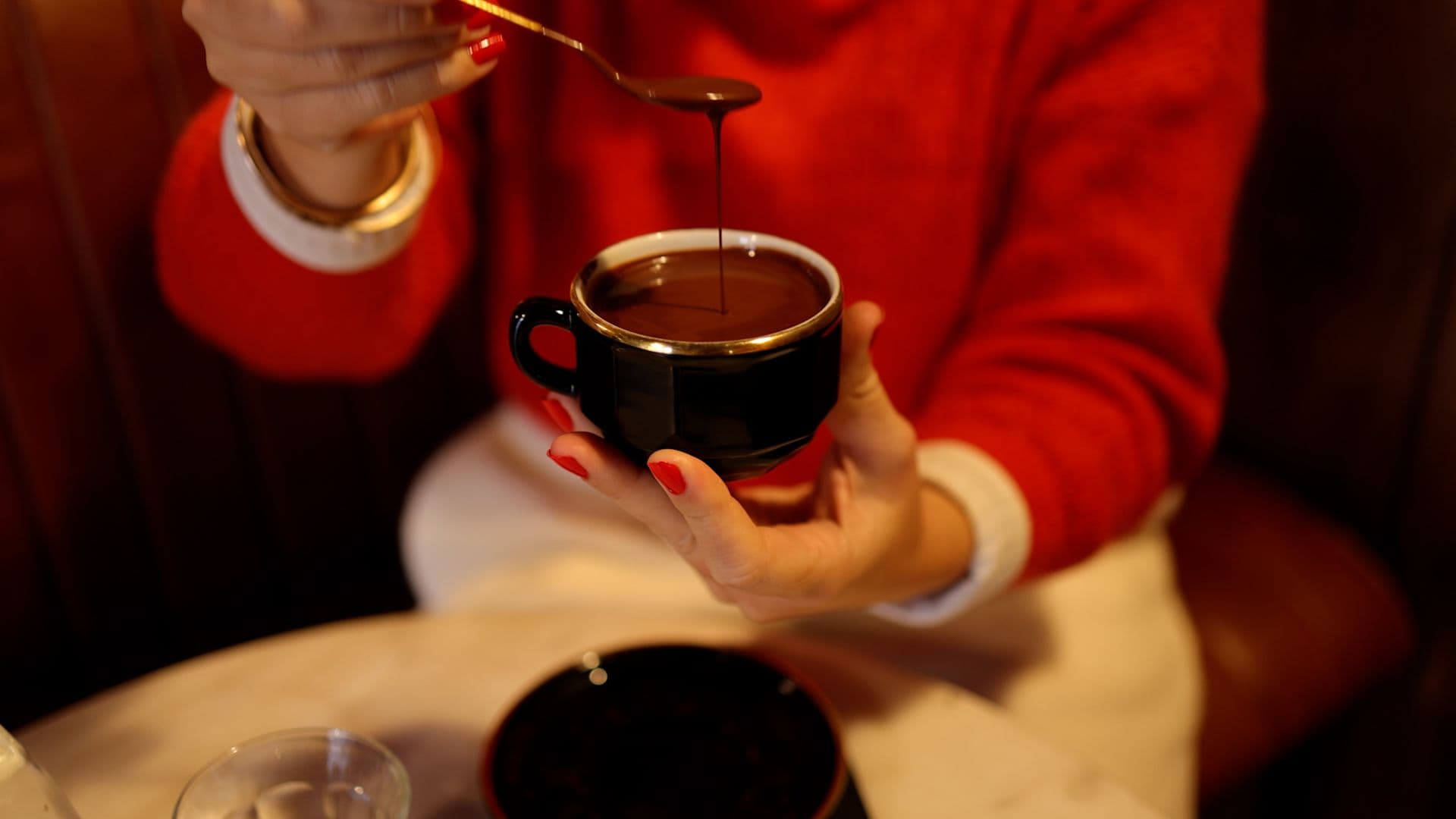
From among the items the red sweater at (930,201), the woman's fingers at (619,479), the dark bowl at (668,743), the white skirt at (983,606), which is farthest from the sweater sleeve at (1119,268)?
the woman's fingers at (619,479)

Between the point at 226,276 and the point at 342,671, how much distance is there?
1.22 ft

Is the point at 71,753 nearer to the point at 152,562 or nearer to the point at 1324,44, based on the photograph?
the point at 152,562

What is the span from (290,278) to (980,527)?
61 cm

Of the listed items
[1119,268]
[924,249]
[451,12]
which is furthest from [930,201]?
[451,12]

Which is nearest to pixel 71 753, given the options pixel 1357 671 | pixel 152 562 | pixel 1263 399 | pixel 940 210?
pixel 152 562

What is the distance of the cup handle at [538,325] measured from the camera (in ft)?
2.10

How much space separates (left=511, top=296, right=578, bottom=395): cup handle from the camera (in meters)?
0.64

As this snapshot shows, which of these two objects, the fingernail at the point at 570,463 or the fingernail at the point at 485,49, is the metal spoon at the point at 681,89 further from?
the fingernail at the point at 570,463

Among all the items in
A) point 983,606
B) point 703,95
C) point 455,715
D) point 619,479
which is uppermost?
point 703,95

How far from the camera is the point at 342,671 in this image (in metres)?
0.88

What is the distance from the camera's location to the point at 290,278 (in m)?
1.02

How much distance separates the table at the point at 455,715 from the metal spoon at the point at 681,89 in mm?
408

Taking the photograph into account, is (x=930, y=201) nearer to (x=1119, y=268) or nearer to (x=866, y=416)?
(x=1119, y=268)

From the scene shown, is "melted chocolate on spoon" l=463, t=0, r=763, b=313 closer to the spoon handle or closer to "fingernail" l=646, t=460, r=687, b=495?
the spoon handle
